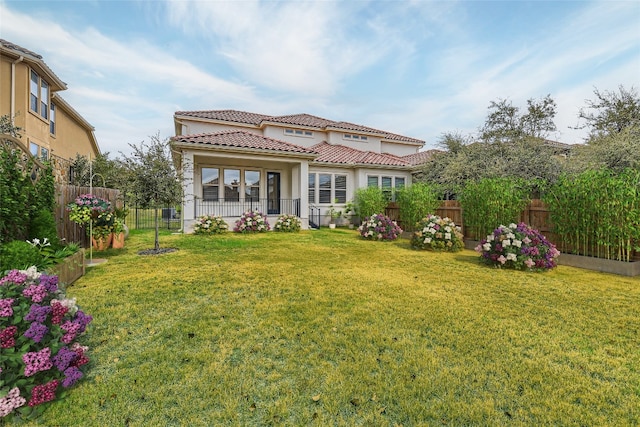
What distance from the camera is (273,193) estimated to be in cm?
1535

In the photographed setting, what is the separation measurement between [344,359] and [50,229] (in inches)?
228

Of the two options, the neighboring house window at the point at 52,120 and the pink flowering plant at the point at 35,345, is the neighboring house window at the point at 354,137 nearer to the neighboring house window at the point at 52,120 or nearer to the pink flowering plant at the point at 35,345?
the neighboring house window at the point at 52,120

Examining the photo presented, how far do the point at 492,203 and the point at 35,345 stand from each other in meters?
9.77

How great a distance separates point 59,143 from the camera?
1650 centimetres

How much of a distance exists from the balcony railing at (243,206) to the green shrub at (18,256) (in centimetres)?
907

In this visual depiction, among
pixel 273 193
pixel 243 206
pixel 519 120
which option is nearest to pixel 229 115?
pixel 273 193

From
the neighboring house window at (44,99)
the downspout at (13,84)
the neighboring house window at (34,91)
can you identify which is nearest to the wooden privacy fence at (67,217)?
the downspout at (13,84)

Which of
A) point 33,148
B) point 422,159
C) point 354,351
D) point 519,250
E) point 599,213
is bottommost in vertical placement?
point 354,351

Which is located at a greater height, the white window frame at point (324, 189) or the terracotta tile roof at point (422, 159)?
the terracotta tile roof at point (422, 159)

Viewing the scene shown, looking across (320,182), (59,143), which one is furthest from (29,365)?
(59,143)

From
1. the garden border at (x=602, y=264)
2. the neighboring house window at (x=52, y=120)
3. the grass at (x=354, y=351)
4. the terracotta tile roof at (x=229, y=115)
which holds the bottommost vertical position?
the grass at (x=354, y=351)

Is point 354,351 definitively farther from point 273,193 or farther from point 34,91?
point 34,91

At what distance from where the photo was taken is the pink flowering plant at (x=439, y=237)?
8.70m

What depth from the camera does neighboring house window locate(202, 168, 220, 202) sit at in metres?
13.7
